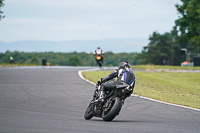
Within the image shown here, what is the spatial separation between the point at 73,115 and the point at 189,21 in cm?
5699

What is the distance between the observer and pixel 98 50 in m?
36.7

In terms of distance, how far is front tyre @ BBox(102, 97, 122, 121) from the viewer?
33.6 feet

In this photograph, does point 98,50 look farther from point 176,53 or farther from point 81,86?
point 176,53

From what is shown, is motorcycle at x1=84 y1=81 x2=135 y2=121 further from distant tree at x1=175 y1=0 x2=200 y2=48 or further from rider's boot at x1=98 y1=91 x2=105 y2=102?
distant tree at x1=175 y1=0 x2=200 y2=48

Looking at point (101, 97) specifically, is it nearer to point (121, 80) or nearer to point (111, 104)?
point (111, 104)

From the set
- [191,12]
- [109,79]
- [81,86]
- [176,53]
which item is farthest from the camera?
[176,53]

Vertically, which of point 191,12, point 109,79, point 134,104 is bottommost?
point 134,104

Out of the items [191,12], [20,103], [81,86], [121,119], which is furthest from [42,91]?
[191,12]

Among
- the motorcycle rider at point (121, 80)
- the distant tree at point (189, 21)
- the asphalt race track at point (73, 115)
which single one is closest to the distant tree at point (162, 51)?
the distant tree at point (189, 21)

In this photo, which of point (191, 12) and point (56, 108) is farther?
point (191, 12)

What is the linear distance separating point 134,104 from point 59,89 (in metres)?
6.13

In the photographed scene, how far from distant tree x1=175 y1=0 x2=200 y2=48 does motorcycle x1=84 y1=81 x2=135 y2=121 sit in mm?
51726

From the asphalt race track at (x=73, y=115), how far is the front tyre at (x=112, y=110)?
19cm

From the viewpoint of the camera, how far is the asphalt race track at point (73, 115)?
918 cm
